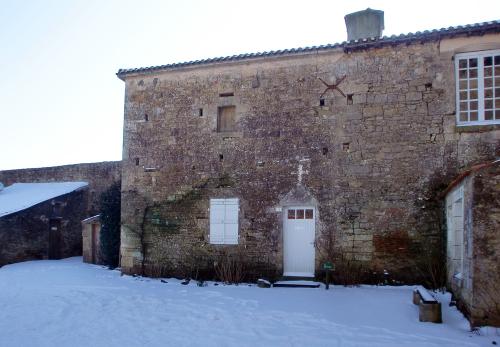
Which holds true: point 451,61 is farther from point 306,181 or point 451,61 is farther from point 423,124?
point 306,181

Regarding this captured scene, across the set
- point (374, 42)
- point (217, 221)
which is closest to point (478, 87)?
point (374, 42)

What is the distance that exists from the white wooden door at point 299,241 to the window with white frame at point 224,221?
1264mm

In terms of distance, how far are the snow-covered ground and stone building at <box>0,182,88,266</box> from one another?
4.73 meters

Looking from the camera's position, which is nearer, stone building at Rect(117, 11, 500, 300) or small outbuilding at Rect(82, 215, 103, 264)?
stone building at Rect(117, 11, 500, 300)

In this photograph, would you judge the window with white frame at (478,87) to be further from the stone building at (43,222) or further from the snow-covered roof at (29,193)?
the snow-covered roof at (29,193)

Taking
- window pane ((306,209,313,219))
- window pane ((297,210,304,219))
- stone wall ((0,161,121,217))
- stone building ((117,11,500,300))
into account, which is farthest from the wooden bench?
stone wall ((0,161,121,217))

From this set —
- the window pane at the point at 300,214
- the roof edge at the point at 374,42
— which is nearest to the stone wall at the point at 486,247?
the roof edge at the point at 374,42

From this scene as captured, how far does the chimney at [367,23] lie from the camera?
11.6m

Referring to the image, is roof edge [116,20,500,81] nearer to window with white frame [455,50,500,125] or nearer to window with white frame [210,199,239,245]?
window with white frame [455,50,500,125]

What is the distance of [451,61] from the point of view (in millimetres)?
9867

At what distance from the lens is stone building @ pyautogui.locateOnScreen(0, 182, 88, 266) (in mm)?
15211

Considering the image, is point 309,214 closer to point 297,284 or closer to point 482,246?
point 297,284

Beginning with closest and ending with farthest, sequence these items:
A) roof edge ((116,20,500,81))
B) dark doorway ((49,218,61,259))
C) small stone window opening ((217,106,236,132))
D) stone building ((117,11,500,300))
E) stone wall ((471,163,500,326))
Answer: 1. stone wall ((471,163,500,326))
2. roof edge ((116,20,500,81))
3. stone building ((117,11,500,300))
4. small stone window opening ((217,106,236,132))
5. dark doorway ((49,218,61,259))

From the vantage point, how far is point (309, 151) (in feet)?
35.5
